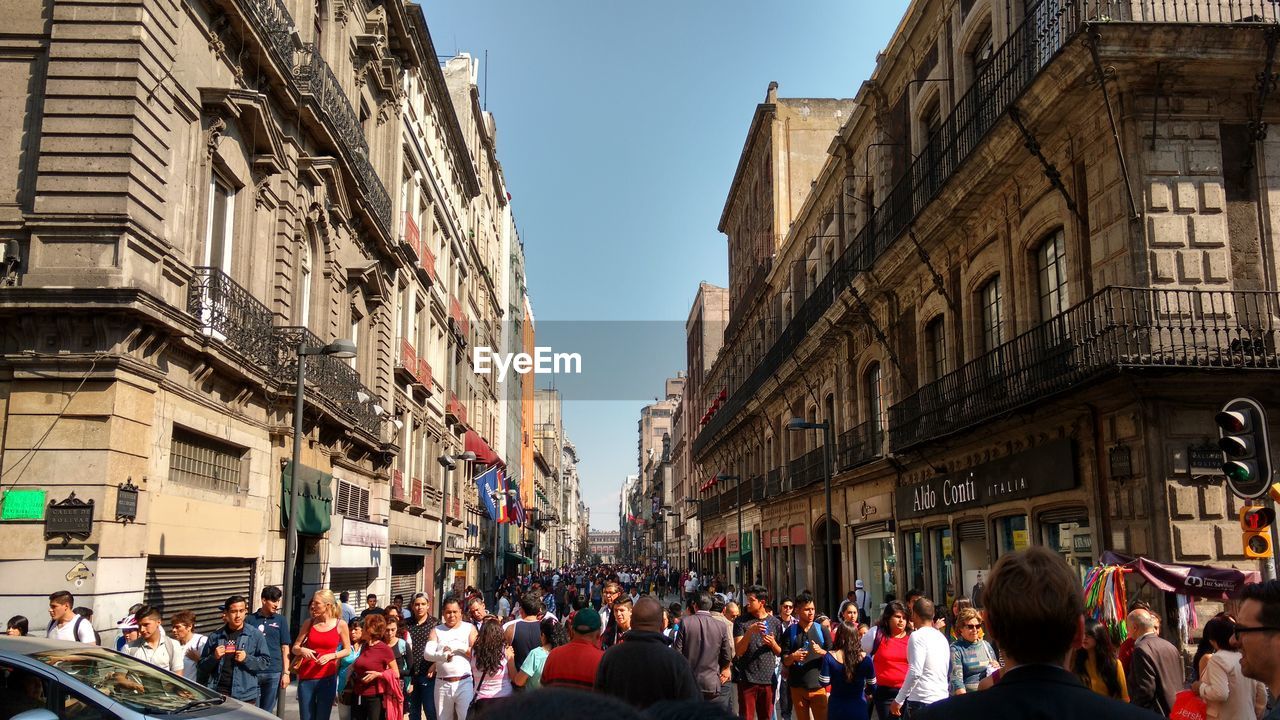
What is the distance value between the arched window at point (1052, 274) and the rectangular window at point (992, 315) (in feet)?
4.88

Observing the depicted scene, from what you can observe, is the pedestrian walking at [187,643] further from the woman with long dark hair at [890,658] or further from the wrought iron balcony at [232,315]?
the woman with long dark hair at [890,658]

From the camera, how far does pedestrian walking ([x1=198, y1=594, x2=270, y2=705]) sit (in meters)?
10.6

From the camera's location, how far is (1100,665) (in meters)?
7.33

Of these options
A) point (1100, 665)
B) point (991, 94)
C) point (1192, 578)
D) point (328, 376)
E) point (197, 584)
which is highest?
point (991, 94)

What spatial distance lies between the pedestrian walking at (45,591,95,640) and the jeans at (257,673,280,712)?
6.01ft

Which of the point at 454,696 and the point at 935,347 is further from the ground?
the point at 935,347

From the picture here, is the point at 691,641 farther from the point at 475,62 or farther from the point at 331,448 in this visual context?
the point at 475,62

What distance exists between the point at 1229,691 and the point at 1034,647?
4.57 m

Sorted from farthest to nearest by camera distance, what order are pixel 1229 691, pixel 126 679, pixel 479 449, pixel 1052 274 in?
pixel 479 449, pixel 1052 274, pixel 126 679, pixel 1229 691

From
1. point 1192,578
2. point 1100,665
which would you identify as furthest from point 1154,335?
point 1100,665

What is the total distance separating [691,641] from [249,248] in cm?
1139

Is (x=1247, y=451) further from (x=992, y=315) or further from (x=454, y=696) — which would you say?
(x=992, y=315)

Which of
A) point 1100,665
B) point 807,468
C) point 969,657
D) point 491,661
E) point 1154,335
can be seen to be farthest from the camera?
point 807,468

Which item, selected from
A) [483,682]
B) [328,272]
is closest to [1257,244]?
Result: [483,682]
